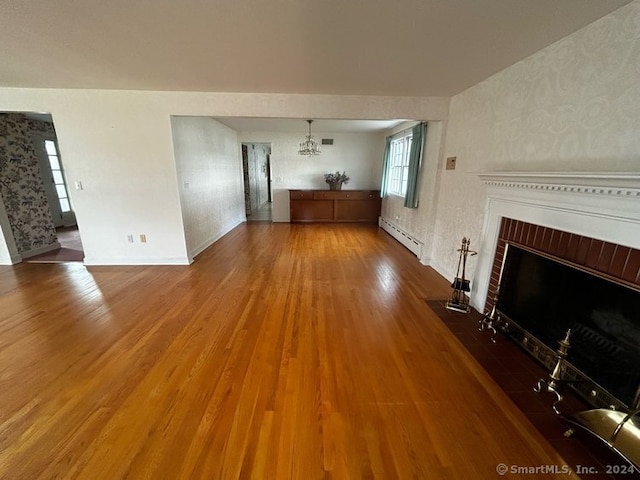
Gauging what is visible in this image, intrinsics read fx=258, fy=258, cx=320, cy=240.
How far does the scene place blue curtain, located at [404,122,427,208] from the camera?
4039mm

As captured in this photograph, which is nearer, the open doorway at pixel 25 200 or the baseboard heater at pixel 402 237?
the open doorway at pixel 25 200

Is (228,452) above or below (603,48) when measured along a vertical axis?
below

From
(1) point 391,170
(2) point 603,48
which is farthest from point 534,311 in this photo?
(1) point 391,170

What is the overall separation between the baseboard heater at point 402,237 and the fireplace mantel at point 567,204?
1.75 m

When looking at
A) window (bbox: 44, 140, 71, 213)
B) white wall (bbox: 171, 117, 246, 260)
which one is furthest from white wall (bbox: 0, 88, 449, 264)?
window (bbox: 44, 140, 71, 213)

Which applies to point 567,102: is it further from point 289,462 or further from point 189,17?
point 289,462

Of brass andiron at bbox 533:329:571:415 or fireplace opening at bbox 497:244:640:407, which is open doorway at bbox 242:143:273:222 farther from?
brass andiron at bbox 533:329:571:415

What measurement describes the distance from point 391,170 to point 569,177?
4.77 meters

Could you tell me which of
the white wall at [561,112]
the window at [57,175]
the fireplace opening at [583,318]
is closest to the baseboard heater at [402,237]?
the white wall at [561,112]

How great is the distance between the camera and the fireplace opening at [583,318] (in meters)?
1.38

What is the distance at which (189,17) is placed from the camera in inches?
64.2

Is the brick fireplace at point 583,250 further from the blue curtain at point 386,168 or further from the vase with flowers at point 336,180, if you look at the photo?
the vase with flowers at point 336,180

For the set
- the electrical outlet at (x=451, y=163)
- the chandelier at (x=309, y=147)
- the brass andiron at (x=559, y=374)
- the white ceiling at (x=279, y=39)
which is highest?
the white ceiling at (x=279, y=39)

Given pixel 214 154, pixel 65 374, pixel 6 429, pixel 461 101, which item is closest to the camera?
pixel 6 429
